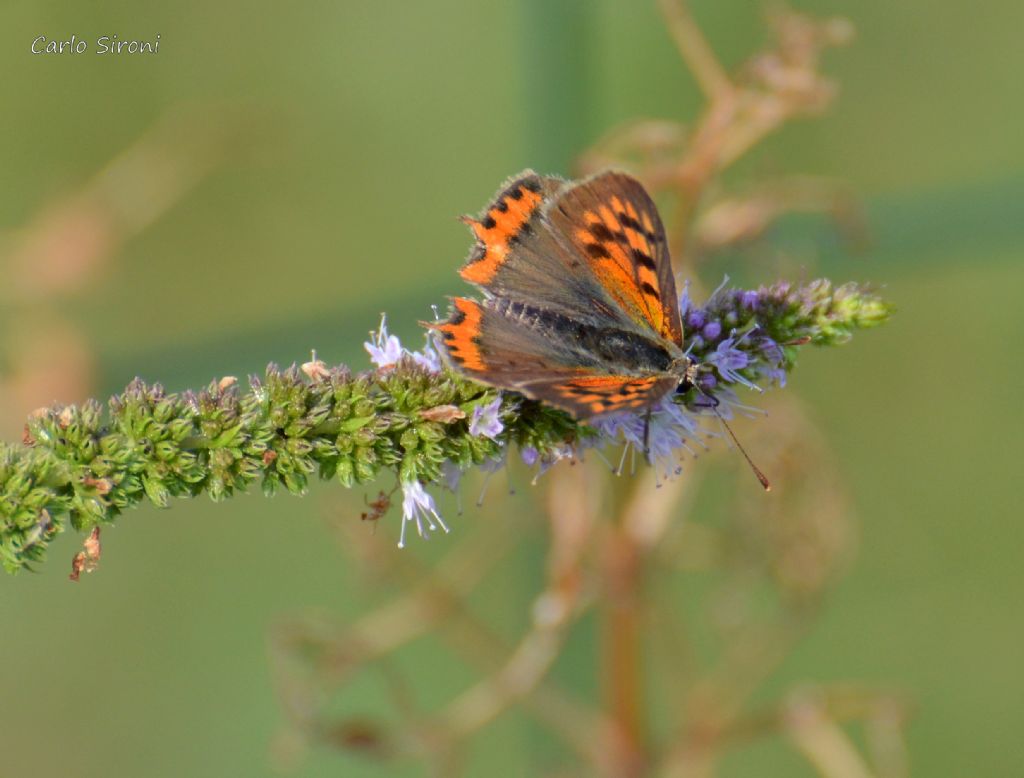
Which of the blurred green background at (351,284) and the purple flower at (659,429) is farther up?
the blurred green background at (351,284)

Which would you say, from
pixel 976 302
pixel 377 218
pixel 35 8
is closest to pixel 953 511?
pixel 976 302

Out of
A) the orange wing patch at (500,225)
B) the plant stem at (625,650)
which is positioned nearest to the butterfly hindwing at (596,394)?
the orange wing patch at (500,225)

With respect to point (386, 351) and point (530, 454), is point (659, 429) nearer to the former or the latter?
point (530, 454)

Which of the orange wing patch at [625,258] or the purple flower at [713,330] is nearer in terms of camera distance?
the purple flower at [713,330]

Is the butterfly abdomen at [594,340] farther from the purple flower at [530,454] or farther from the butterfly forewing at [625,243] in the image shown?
the purple flower at [530,454]

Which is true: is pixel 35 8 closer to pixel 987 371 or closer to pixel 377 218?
pixel 377 218

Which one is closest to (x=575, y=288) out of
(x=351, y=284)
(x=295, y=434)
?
(x=295, y=434)
